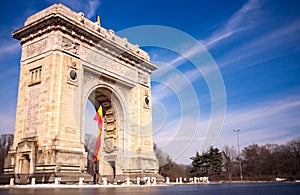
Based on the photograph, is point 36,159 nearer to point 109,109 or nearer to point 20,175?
point 20,175

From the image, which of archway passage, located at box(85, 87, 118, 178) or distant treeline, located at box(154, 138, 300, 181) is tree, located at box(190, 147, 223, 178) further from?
archway passage, located at box(85, 87, 118, 178)

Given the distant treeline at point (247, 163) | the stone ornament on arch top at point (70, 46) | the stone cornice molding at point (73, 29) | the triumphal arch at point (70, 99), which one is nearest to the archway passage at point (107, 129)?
the triumphal arch at point (70, 99)

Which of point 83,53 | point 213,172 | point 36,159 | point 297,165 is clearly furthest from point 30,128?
point 297,165

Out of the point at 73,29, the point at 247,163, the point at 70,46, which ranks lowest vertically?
the point at 247,163

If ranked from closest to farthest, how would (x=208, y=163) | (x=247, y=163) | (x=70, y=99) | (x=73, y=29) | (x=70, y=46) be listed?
1. (x=70, y=99)
2. (x=70, y=46)
3. (x=73, y=29)
4. (x=208, y=163)
5. (x=247, y=163)

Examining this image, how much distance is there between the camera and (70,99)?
58.7 feet

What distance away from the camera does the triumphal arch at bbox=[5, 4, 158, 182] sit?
16.5 m

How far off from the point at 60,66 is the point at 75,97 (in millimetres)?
2207

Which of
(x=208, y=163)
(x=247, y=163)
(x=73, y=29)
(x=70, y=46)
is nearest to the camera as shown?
(x=70, y=46)

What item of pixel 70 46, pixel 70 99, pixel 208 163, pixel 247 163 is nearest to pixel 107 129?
pixel 70 99

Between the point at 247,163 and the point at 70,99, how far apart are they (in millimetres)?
47170

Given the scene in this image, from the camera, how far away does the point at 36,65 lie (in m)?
18.5

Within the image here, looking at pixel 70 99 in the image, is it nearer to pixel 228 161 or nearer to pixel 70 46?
pixel 70 46

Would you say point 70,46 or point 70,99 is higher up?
point 70,46
